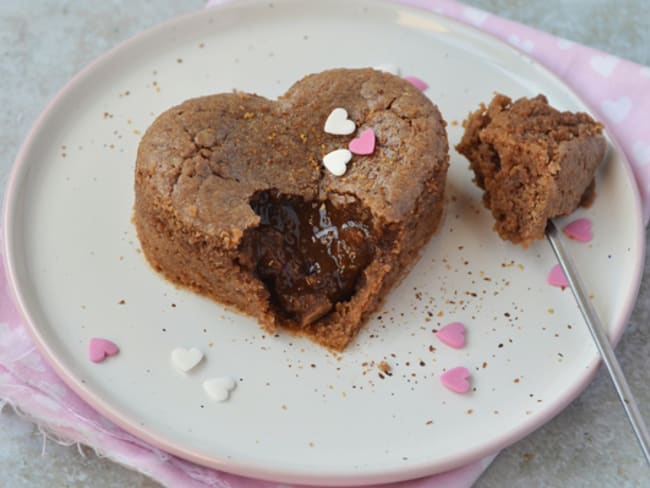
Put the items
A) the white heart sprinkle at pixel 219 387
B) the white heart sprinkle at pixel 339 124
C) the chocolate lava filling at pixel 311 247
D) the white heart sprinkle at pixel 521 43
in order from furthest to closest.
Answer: the white heart sprinkle at pixel 521 43
the white heart sprinkle at pixel 339 124
the chocolate lava filling at pixel 311 247
the white heart sprinkle at pixel 219 387

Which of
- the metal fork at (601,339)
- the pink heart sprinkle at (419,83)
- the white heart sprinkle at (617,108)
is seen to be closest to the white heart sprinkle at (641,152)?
the white heart sprinkle at (617,108)

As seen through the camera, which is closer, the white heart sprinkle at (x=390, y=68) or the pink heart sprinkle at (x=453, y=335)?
the pink heart sprinkle at (x=453, y=335)

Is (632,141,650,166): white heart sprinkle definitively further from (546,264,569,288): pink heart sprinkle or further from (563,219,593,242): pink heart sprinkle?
(546,264,569,288): pink heart sprinkle

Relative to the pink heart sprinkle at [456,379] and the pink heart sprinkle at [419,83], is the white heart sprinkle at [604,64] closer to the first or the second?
the pink heart sprinkle at [419,83]

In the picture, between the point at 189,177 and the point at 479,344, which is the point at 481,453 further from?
the point at 189,177

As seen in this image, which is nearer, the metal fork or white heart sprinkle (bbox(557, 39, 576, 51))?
the metal fork

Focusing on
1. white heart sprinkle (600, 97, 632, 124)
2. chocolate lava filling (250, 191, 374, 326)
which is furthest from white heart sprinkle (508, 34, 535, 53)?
chocolate lava filling (250, 191, 374, 326)

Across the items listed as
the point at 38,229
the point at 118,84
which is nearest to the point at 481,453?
the point at 38,229
